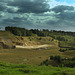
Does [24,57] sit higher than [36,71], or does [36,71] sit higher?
[36,71]

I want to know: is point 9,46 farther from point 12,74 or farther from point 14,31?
point 12,74

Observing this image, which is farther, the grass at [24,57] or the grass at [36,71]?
the grass at [24,57]

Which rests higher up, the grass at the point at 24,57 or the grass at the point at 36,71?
the grass at the point at 36,71

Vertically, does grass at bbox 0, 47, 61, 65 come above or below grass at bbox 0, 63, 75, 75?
below

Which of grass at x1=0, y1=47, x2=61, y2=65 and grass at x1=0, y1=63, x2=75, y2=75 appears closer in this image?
grass at x1=0, y1=63, x2=75, y2=75

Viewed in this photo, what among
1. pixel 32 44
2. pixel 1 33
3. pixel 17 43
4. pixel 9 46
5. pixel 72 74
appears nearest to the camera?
pixel 72 74

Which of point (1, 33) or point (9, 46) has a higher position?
point (1, 33)

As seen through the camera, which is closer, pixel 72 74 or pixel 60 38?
pixel 72 74

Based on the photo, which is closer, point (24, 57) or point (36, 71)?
point (36, 71)

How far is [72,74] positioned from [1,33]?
14900cm

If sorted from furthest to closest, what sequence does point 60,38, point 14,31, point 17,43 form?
1. point 60,38
2. point 14,31
3. point 17,43

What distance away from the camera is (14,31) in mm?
186250

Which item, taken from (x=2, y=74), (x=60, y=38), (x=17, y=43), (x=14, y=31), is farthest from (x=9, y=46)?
(x=2, y=74)

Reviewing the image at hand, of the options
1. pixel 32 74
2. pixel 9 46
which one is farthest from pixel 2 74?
pixel 9 46
